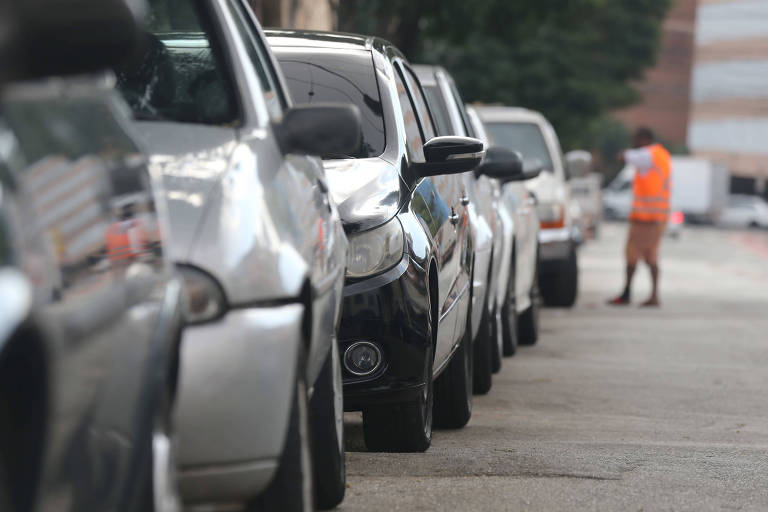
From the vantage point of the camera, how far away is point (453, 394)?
301 inches

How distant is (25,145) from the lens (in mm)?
2479

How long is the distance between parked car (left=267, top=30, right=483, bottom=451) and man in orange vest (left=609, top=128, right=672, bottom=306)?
10538mm

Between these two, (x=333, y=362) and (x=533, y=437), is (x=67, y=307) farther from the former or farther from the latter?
(x=533, y=437)

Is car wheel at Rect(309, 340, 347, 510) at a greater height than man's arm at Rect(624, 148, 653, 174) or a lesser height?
greater

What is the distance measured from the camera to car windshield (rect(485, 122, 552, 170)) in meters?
16.8

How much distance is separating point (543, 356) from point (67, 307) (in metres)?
9.78

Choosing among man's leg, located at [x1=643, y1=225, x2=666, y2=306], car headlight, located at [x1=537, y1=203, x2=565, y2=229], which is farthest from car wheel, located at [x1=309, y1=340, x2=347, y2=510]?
man's leg, located at [x1=643, y1=225, x2=666, y2=306]

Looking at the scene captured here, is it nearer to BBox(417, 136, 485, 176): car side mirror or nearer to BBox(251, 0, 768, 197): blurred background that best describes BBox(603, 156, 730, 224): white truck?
BBox(251, 0, 768, 197): blurred background

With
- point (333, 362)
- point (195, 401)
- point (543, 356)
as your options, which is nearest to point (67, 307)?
point (195, 401)

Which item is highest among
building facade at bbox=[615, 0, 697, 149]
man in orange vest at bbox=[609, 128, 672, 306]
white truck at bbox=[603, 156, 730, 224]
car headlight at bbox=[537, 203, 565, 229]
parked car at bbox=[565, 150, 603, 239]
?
car headlight at bbox=[537, 203, 565, 229]

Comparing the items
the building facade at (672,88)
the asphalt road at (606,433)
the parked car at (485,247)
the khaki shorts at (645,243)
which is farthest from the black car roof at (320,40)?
the building facade at (672,88)

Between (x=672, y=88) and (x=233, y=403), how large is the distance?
13009cm

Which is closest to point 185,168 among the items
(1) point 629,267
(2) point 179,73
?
(2) point 179,73

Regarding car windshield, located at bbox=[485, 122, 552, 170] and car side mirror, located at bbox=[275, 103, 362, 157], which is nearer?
car side mirror, located at bbox=[275, 103, 362, 157]
